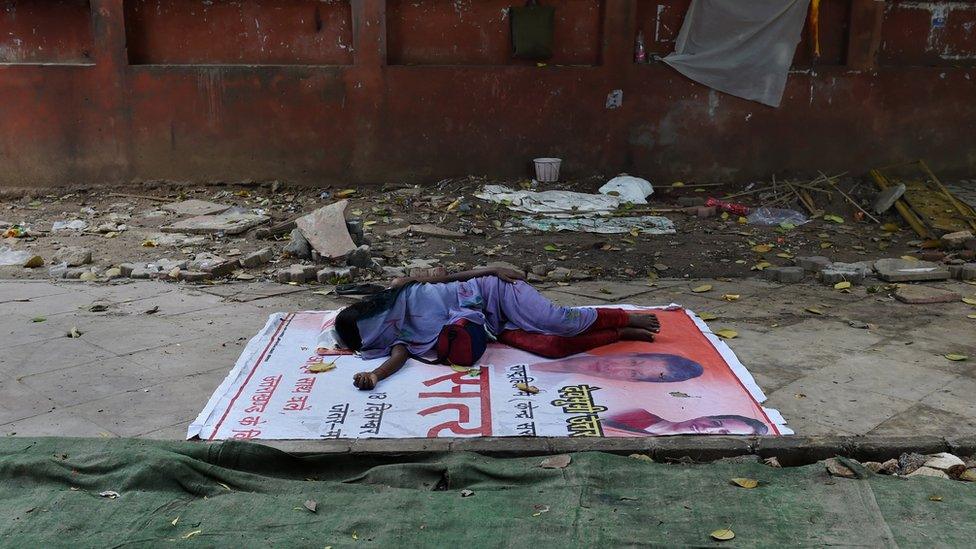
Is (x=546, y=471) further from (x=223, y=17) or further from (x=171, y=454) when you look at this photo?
(x=223, y=17)

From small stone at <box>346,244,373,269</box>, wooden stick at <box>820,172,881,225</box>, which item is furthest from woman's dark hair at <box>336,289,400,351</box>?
wooden stick at <box>820,172,881,225</box>

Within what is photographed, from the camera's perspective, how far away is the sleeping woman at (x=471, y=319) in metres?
4.33

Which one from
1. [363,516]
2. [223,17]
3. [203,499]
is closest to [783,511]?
[363,516]

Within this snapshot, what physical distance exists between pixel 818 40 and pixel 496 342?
22.3 ft

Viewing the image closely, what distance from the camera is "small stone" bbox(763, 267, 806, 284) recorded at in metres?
6.08

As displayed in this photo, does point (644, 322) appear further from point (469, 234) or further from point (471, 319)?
point (469, 234)

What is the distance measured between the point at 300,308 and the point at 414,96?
4.35 metres

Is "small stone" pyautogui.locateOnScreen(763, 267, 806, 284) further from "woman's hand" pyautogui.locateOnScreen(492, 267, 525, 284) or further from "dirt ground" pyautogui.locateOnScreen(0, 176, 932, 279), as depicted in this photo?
"woman's hand" pyautogui.locateOnScreen(492, 267, 525, 284)

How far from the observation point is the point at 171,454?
2975mm

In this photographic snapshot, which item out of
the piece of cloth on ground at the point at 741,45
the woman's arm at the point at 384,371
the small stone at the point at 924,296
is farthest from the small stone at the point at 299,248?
the piece of cloth on ground at the point at 741,45

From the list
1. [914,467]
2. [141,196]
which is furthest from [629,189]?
[914,467]

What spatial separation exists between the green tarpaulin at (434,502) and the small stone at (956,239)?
485 centimetres

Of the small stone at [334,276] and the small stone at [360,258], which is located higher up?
the small stone at [360,258]

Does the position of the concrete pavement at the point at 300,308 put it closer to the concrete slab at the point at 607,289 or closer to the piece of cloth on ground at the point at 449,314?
the concrete slab at the point at 607,289
